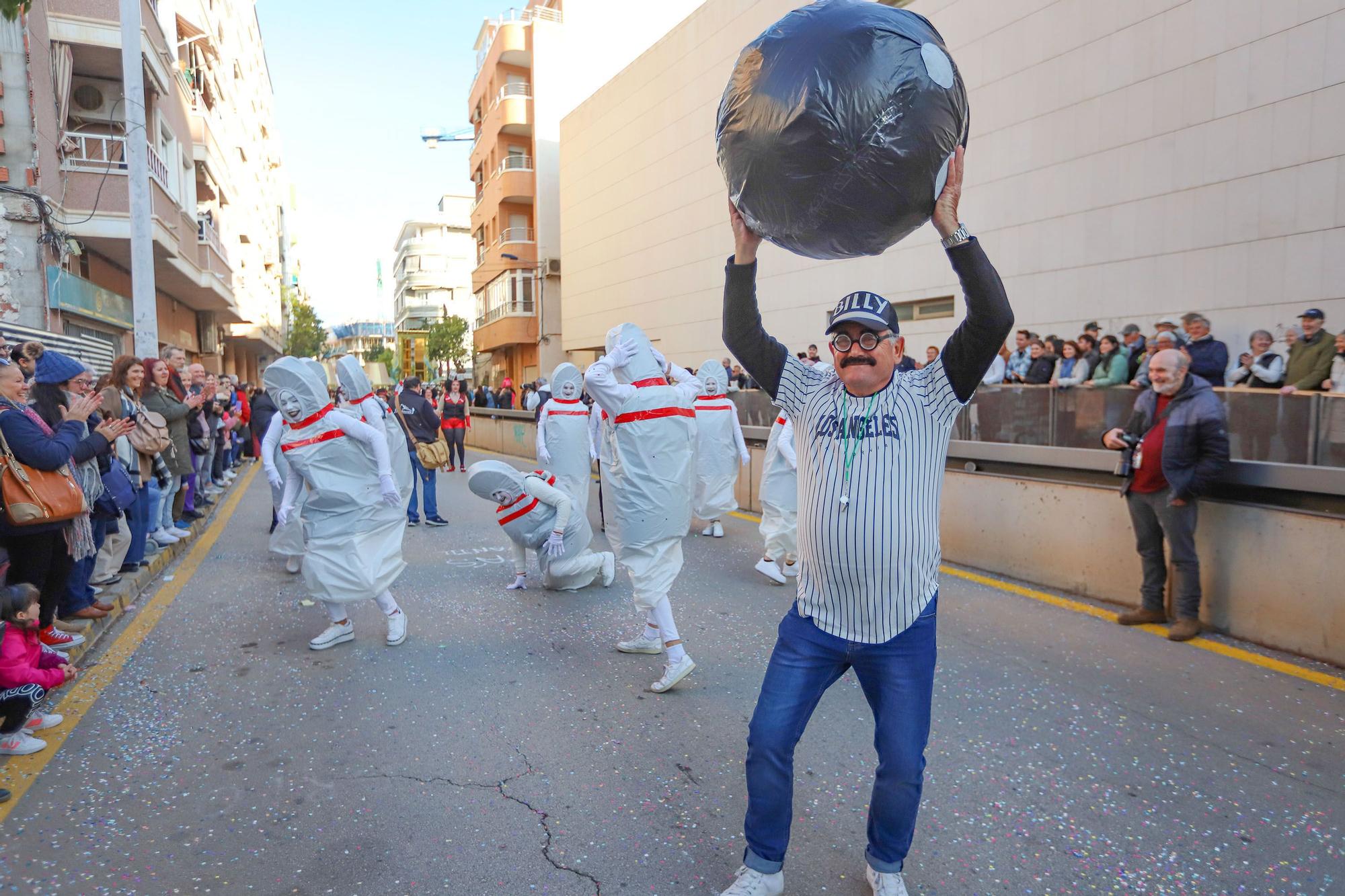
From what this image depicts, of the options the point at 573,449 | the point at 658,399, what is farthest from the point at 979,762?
the point at 573,449

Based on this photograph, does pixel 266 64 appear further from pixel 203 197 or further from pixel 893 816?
pixel 893 816

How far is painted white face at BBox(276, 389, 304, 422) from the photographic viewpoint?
537 cm

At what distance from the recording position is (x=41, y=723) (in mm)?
4055

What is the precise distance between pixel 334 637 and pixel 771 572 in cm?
344

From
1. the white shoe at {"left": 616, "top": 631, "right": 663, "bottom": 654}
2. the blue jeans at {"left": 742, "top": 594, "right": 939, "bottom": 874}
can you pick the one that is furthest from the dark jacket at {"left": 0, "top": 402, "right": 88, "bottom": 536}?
the blue jeans at {"left": 742, "top": 594, "right": 939, "bottom": 874}

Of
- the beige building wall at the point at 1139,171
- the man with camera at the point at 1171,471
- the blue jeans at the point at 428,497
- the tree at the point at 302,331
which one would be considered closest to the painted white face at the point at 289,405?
the blue jeans at the point at 428,497

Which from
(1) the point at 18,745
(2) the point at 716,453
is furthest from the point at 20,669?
(2) the point at 716,453

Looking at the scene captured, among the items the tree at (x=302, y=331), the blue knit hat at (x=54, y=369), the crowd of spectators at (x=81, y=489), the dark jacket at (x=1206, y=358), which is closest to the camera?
the crowd of spectators at (x=81, y=489)

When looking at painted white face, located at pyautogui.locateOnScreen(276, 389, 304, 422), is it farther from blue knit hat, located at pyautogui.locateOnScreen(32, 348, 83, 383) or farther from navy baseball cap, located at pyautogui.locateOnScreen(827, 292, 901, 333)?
navy baseball cap, located at pyautogui.locateOnScreen(827, 292, 901, 333)

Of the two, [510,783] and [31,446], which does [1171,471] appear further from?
[31,446]

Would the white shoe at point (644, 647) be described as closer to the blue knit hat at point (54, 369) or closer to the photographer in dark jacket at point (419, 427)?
the blue knit hat at point (54, 369)

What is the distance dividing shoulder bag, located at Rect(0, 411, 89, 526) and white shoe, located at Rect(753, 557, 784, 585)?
478cm

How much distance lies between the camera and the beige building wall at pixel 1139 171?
9.97 m

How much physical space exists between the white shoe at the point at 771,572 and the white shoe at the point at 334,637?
3.27 metres
